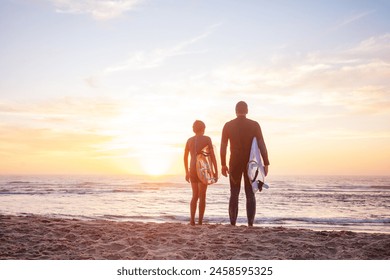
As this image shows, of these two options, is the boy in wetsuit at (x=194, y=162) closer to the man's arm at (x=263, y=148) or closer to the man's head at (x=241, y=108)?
the man's head at (x=241, y=108)

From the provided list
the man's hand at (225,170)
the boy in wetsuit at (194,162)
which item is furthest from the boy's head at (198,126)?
the man's hand at (225,170)

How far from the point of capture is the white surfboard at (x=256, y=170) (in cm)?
660

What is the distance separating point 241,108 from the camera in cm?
681

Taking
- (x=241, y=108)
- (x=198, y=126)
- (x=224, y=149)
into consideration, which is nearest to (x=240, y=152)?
(x=224, y=149)

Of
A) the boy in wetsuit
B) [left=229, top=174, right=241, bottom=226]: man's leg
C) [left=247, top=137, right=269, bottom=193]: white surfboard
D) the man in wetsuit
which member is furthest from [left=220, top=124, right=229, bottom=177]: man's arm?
[left=247, top=137, right=269, bottom=193]: white surfboard

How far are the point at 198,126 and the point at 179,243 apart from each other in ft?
7.63

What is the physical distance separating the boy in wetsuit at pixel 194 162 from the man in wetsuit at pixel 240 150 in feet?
1.21

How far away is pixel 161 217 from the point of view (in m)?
15.0

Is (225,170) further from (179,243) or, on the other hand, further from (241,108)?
(179,243)

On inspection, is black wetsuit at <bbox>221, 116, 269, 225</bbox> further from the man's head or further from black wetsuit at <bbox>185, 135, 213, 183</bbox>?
black wetsuit at <bbox>185, 135, 213, 183</bbox>

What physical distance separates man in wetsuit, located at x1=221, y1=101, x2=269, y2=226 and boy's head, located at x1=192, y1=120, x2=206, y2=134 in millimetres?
416
